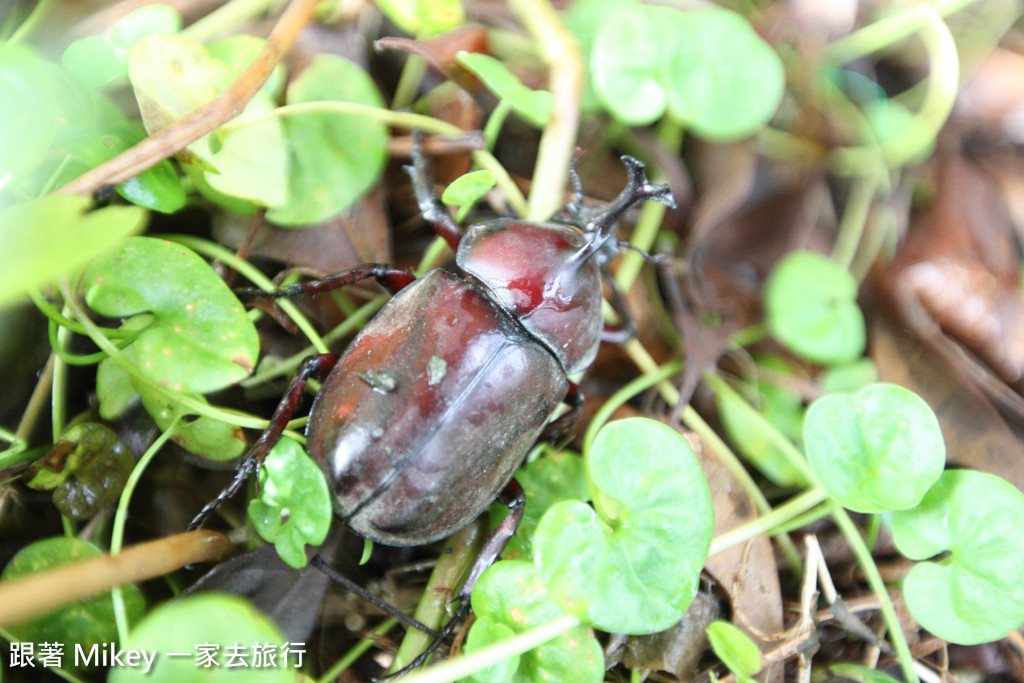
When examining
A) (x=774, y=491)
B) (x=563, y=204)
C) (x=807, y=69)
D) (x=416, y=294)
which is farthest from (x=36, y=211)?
(x=807, y=69)

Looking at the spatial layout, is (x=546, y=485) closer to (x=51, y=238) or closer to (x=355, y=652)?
(x=355, y=652)

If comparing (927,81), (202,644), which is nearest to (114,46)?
(202,644)

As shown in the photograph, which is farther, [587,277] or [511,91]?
[587,277]

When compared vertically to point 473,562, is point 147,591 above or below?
above

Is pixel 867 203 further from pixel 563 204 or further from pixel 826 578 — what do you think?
pixel 826 578

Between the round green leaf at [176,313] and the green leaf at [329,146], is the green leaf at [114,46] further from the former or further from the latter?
the round green leaf at [176,313]

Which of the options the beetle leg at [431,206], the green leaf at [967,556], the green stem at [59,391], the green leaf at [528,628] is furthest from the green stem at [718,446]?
the green stem at [59,391]

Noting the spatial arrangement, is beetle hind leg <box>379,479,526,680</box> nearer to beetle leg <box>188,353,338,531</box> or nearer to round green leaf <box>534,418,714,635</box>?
round green leaf <box>534,418,714,635</box>

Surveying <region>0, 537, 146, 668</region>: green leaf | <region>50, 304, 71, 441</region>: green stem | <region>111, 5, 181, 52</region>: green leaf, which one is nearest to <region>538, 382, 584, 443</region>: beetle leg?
<region>0, 537, 146, 668</region>: green leaf
